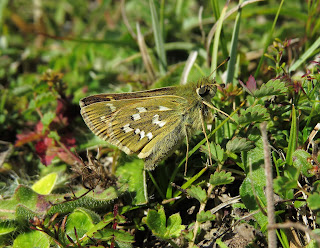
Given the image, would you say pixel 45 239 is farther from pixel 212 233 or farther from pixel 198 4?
pixel 198 4

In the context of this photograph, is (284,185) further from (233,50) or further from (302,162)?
(233,50)

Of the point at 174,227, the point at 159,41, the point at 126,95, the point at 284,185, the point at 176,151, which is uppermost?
the point at 159,41

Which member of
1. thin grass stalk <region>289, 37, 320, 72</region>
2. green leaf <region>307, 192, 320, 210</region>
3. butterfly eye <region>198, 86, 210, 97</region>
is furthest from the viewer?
thin grass stalk <region>289, 37, 320, 72</region>

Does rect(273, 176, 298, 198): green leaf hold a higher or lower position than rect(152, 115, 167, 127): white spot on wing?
lower

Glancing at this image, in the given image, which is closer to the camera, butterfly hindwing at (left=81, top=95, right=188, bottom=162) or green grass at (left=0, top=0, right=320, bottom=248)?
green grass at (left=0, top=0, right=320, bottom=248)

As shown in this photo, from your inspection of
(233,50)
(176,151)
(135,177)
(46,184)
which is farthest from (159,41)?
(46,184)

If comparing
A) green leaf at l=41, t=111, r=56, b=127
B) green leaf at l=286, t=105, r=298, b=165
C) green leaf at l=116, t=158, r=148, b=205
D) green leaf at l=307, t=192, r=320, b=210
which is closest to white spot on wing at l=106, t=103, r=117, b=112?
green leaf at l=116, t=158, r=148, b=205

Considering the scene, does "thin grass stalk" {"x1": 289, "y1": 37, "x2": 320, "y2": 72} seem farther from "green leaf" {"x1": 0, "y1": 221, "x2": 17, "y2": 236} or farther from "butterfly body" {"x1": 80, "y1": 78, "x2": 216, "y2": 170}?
"green leaf" {"x1": 0, "y1": 221, "x2": 17, "y2": 236}
